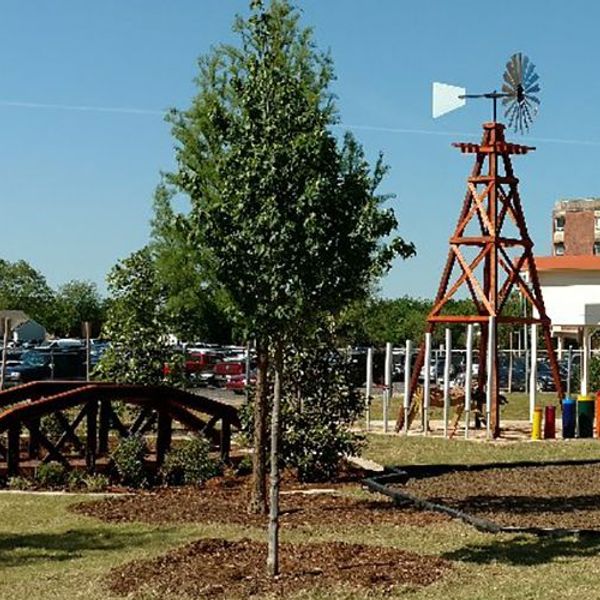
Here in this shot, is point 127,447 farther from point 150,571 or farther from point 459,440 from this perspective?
point 459,440

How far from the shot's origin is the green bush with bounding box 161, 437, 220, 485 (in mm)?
16125

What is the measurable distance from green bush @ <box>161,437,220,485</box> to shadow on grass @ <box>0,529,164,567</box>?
3723 millimetres

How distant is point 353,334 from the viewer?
64.7 ft

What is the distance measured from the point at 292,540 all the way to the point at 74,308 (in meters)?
104

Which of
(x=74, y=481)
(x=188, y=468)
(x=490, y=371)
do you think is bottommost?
(x=74, y=481)

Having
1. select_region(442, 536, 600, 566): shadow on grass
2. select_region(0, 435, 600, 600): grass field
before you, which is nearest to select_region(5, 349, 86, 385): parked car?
select_region(0, 435, 600, 600): grass field

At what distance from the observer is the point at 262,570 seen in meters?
9.80

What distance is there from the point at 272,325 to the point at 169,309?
12.9 meters

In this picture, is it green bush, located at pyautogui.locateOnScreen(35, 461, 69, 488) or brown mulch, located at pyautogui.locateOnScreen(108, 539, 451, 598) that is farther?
green bush, located at pyautogui.locateOnScreen(35, 461, 69, 488)

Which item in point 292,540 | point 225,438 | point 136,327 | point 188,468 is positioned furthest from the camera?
point 136,327

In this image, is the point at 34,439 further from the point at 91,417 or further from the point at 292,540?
the point at 292,540

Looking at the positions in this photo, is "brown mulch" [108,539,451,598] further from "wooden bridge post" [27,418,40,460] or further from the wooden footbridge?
"wooden bridge post" [27,418,40,460]

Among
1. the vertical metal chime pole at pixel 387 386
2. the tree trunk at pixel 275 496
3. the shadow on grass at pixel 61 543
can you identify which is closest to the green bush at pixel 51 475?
the shadow on grass at pixel 61 543

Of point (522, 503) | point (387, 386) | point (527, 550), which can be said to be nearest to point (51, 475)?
point (522, 503)
